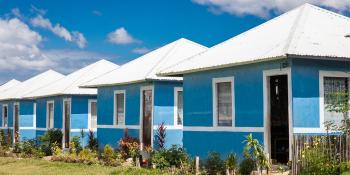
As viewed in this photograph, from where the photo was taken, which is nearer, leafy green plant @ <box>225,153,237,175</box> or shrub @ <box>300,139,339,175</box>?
shrub @ <box>300,139,339,175</box>

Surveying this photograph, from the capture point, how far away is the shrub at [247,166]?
14.9 metres

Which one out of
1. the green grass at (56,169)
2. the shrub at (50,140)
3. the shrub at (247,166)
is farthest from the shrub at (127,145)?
the shrub at (247,166)

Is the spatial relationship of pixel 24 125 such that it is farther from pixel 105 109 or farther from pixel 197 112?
pixel 197 112

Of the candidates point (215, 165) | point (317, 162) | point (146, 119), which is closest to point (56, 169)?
point (146, 119)

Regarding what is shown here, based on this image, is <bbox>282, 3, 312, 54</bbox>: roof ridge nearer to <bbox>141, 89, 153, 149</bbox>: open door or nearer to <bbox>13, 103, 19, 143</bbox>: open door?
<bbox>141, 89, 153, 149</bbox>: open door

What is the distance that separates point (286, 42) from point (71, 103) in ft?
52.4

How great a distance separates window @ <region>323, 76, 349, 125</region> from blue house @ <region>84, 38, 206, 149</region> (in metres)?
7.58

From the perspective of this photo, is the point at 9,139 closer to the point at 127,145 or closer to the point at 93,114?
the point at 93,114

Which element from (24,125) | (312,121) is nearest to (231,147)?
(312,121)

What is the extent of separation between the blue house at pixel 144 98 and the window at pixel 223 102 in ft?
14.1

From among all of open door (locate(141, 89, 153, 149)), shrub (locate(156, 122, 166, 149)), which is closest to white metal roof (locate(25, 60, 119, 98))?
open door (locate(141, 89, 153, 149))

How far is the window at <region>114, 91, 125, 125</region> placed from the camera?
959 inches

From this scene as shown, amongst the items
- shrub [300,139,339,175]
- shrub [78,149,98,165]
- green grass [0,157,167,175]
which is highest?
shrub [300,139,339,175]

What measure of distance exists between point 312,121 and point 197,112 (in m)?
4.70
